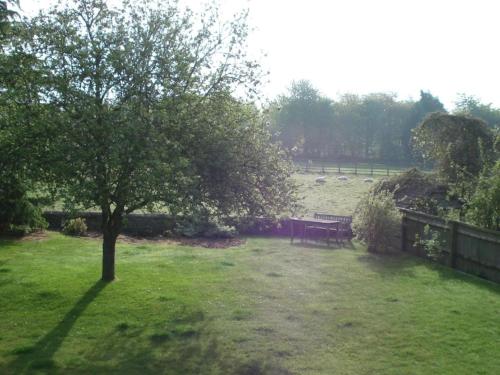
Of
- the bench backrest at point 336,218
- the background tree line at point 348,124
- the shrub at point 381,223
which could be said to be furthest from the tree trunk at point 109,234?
the background tree line at point 348,124

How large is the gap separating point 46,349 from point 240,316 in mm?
3472

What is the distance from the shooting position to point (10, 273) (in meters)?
12.2

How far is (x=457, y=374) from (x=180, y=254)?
9.83 m

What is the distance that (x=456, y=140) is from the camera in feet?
69.3

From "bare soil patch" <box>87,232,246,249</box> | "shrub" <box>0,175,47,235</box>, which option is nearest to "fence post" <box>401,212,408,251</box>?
"bare soil patch" <box>87,232,246,249</box>

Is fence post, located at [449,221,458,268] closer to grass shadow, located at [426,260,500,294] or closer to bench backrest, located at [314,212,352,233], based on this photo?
grass shadow, located at [426,260,500,294]

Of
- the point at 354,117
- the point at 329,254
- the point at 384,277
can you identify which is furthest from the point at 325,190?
the point at 354,117

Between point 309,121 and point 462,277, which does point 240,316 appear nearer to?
point 462,277

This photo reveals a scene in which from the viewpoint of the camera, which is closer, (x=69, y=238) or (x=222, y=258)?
(x=222, y=258)

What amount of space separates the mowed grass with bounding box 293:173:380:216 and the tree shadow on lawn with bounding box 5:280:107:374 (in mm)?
12595

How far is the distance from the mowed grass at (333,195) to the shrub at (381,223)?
4.26m

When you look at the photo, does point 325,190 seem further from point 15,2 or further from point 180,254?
point 15,2

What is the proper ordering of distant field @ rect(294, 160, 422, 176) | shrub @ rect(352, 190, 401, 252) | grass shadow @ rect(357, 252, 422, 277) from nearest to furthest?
grass shadow @ rect(357, 252, 422, 277)
shrub @ rect(352, 190, 401, 252)
distant field @ rect(294, 160, 422, 176)

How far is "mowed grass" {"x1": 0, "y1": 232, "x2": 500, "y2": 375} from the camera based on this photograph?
7.68 meters
